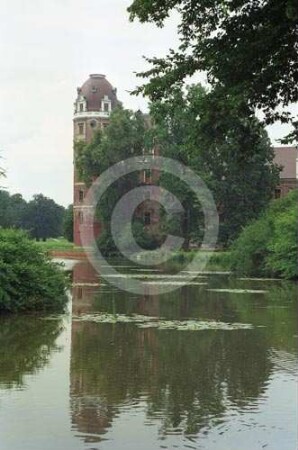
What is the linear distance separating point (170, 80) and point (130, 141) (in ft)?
215

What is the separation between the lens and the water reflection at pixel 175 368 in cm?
943

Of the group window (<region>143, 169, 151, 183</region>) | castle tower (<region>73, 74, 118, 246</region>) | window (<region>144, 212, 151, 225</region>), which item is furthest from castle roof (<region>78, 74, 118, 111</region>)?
window (<region>144, 212, 151, 225</region>)

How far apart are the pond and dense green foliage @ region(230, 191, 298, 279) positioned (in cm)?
1833

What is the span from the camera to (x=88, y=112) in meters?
98.3

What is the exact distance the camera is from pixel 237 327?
1847 centimetres

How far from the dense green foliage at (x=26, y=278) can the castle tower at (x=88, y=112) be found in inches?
2832

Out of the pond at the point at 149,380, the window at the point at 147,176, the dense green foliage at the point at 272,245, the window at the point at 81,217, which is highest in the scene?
the window at the point at 147,176

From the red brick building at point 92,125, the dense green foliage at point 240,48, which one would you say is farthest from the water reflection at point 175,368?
the red brick building at point 92,125

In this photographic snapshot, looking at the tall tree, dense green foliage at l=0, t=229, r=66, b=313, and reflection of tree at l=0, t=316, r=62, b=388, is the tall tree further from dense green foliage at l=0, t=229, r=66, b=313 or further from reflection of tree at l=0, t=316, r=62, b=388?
reflection of tree at l=0, t=316, r=62, b=388

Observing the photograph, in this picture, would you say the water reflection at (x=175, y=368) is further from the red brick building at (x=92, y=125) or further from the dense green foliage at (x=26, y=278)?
the red brick building at (x=92, y=125)

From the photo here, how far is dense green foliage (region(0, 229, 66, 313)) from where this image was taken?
1977cm

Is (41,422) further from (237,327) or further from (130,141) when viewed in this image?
(130,141)

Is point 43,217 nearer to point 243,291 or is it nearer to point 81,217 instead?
point 81,217

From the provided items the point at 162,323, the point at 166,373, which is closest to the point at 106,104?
the point at 162,323
